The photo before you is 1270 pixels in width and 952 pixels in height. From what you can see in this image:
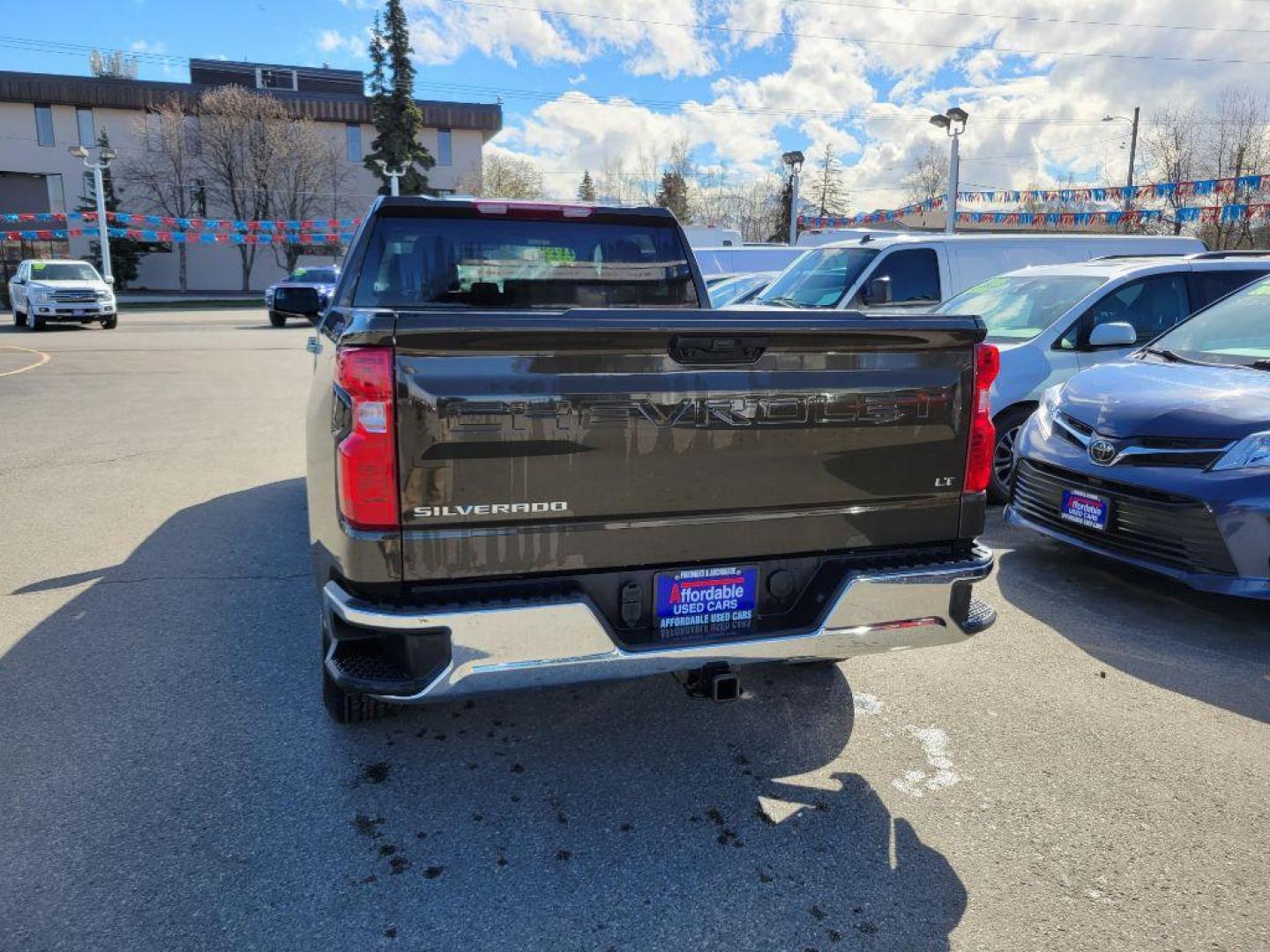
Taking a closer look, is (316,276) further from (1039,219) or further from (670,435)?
(1039,219)

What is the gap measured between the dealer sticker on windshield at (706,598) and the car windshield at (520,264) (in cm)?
204

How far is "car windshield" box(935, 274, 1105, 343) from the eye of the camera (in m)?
7.10

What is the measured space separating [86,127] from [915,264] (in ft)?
186

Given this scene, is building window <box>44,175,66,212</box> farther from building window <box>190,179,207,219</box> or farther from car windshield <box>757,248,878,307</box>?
car windshield <box>757,248,878,307</box>

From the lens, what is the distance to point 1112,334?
617 cm

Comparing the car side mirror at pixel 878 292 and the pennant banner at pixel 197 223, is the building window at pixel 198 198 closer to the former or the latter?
the pennant banner at pixel 197 223

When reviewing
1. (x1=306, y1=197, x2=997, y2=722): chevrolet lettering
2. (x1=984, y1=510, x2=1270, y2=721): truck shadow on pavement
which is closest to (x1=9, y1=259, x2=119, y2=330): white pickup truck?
(x1=306, y1=197, x2=997, y2=722): chevrolet lettering

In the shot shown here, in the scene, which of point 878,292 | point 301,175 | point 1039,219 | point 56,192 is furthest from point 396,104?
point 878,292

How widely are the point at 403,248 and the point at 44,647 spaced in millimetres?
2512

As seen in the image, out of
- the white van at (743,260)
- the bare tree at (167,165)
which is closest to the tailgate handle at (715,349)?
the white van at (743,260)

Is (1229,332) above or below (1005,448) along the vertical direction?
above

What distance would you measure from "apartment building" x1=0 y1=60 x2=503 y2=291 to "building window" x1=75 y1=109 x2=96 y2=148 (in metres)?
0.05

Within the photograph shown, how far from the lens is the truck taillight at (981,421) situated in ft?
9.87

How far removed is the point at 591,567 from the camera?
2.68m
